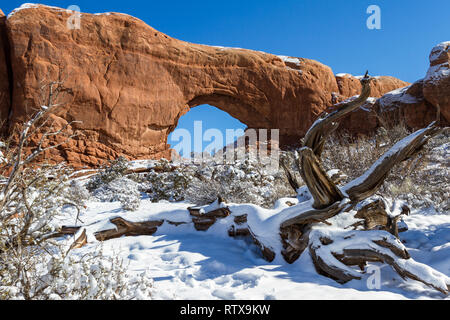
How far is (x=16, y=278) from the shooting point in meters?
1.84

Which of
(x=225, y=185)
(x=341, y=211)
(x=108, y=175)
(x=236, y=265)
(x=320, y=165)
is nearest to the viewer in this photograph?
(x=320, y=165)

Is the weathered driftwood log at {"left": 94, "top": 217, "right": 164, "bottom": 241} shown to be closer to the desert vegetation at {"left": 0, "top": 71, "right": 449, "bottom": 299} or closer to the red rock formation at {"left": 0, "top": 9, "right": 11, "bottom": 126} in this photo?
the desert vegetation at {"left": 0, "top": 71, "right": 449, "bottom": 299}

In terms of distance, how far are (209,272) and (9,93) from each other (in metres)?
19.0

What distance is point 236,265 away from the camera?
10.2 feet

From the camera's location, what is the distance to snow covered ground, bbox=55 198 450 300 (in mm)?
2264

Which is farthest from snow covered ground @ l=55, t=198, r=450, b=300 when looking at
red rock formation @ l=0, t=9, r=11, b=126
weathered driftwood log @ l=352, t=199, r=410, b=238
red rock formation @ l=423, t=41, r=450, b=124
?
red rock formation @ l=0, t=9, r=11, b=126

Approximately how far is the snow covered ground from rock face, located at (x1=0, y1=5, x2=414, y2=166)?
12.2m

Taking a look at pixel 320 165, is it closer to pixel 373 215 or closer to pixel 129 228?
pixel 373 215

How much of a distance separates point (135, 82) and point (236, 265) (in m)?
18.2

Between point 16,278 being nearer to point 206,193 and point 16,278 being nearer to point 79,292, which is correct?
point 79,292

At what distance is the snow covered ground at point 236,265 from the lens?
2264 millimetres

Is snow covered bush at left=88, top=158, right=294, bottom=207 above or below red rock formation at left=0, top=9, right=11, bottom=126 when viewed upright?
below

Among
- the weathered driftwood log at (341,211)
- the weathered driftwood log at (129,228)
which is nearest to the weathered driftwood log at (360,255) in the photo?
the weathered driftwood log at (341,211)

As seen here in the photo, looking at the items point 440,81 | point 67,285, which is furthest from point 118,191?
point 440,81
